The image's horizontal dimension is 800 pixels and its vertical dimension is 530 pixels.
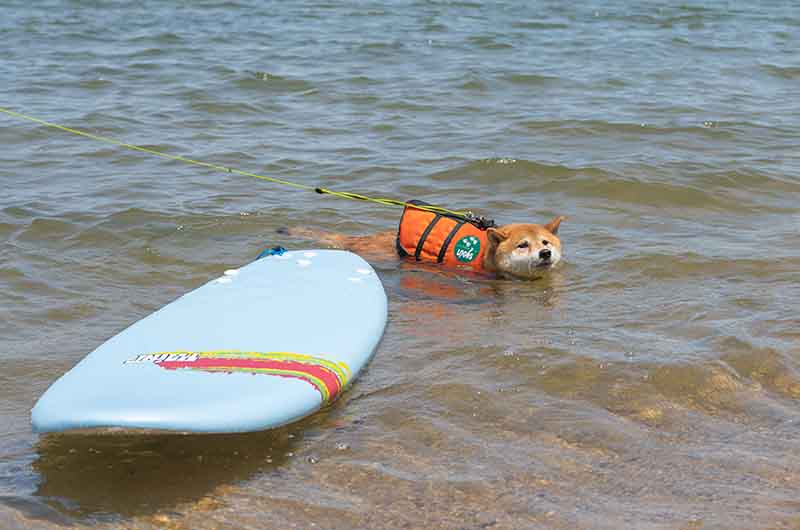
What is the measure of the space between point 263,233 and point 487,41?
9540mm

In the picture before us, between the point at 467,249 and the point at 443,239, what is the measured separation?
0.59 ft

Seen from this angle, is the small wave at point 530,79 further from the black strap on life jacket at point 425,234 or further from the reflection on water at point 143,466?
the reflection on water at point 143,466

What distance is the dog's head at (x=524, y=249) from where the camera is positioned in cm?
684

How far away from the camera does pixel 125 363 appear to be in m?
4.52

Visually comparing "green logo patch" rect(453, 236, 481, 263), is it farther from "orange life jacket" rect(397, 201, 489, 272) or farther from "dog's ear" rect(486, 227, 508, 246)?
"dog's ear" rect(486, 227, 508, 246)

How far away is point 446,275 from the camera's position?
712cm

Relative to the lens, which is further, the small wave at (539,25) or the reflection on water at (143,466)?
the small wave at (539,25)

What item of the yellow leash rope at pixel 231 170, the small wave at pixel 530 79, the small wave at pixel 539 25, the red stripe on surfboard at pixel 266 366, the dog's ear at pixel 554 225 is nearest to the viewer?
the red stripe on surfboard at pixel 266 366

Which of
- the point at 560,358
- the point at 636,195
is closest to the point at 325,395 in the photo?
the point at 560,358

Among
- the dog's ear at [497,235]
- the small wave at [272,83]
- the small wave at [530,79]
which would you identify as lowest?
the dog's ear at [497,235]

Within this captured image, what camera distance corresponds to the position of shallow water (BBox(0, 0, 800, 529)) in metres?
4.05

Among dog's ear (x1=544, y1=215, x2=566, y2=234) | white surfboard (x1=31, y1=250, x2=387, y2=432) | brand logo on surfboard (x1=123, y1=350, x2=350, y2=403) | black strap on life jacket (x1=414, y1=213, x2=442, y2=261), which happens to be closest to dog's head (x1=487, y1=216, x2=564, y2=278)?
dog's ear (x1=544, y1=215, x2=566, y2=234)

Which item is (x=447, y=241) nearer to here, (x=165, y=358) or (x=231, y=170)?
(x=231, y=170)

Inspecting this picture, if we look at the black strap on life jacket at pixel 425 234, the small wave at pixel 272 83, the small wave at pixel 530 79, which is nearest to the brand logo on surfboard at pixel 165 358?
the black strap on life jacket at pixel 425 234
